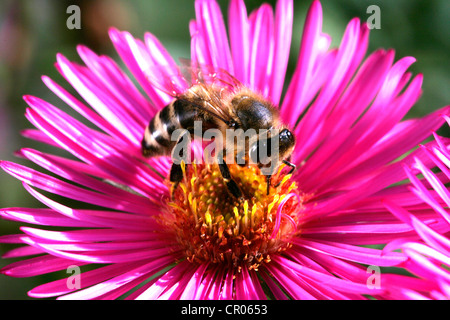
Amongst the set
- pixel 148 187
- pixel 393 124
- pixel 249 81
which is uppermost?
pixel 249 81

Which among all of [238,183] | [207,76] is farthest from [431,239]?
[207,76]

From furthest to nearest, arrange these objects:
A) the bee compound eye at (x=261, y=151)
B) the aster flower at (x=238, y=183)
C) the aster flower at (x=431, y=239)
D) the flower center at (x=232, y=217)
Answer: the flower center at (x=232, y=217)
the bee compound eye at (x=261, y=151)
the aster flower at (x=238, y=183)
the aster flower at (x=431, y=239)

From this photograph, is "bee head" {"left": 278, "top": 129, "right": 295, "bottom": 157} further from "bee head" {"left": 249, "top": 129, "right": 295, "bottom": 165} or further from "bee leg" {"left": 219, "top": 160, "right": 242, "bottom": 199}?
"bee leg" {"left": 219, "top": 160, "right": 242, "bottom": 199}

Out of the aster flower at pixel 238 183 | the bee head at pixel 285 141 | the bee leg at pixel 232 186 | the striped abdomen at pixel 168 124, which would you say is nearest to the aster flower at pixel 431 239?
the aster flower at pixel 238 183

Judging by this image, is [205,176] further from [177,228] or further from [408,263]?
[408,263]

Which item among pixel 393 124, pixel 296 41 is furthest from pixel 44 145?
pixel 393 124

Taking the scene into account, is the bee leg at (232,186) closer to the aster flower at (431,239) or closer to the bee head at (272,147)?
the bee head at (272,147)
